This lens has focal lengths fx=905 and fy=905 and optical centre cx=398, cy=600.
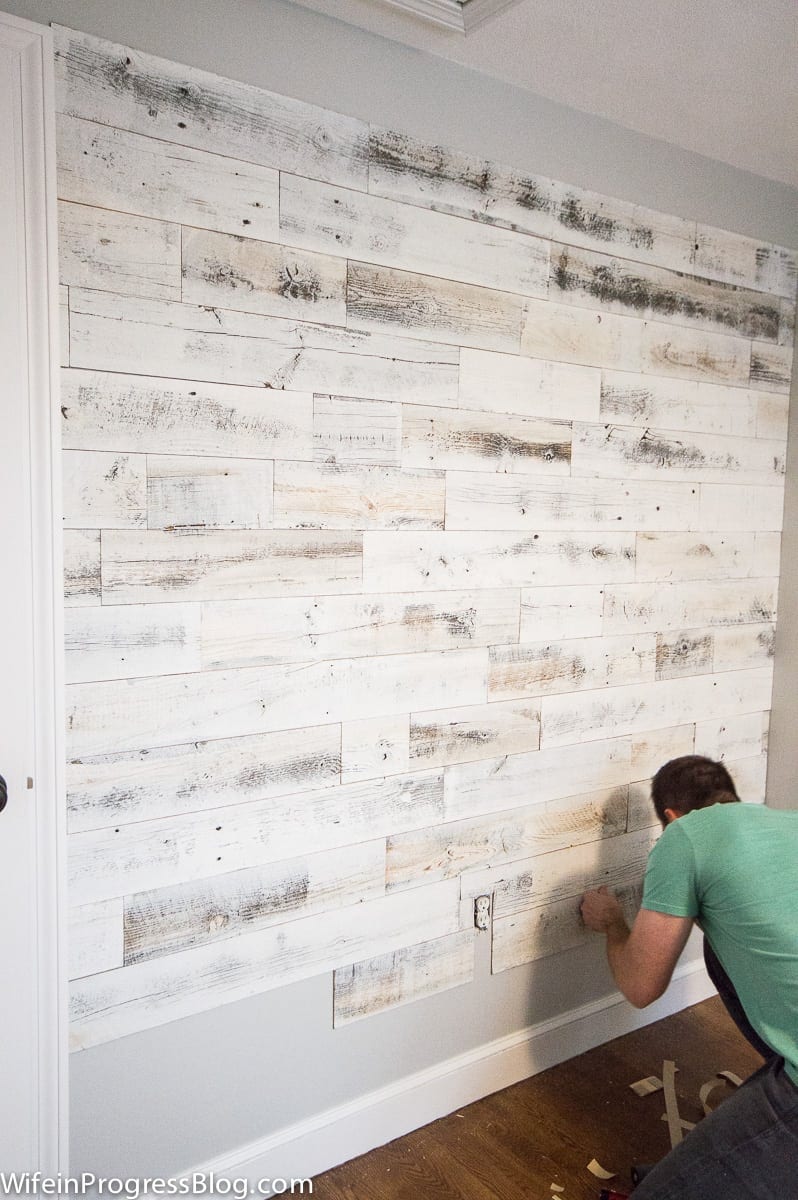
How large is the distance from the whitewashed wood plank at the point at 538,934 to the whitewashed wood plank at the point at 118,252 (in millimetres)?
1717

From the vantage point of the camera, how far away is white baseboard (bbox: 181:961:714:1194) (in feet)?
6.54

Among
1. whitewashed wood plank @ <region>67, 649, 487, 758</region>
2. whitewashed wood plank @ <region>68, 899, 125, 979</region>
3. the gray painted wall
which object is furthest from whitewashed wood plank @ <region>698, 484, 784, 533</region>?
whitewashed wood plank @ <region>68, 899, 125, 979</region>

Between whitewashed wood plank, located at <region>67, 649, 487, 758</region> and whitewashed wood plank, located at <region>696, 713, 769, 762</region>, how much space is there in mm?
931

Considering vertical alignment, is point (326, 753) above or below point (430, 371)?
below

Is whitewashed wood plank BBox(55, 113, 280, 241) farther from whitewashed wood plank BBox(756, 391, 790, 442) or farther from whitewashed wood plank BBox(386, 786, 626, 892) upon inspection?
whitewashed wood plank BBox(756, 391, 790, 442)

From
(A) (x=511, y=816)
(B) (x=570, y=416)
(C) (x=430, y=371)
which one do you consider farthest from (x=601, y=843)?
(C) (x=430, y=371)

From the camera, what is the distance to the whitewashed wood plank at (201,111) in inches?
62.6

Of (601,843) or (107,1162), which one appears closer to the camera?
(107,1162)

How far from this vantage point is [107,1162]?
1.78 meters

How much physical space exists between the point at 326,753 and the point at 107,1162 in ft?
2.94

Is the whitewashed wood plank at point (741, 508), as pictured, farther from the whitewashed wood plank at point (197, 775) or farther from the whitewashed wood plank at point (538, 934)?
the whitewashed wood plank at point (197, 775)

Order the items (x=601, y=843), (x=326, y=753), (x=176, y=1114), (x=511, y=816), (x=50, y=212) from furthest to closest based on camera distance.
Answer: (x=601, y=843) < (x=511, y=816) < (x=326, y=753) < (x=176, y=1114) < (x=50, y=212)

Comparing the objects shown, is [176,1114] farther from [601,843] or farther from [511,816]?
[601,843]

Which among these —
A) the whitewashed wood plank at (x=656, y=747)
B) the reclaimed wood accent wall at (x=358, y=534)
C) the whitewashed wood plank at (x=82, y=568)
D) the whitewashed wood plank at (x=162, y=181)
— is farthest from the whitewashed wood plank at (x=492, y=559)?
the whitewashed wood plank at (x=162, y=181)
